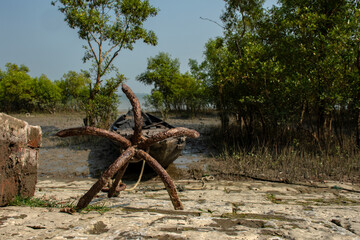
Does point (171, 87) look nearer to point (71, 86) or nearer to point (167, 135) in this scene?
point (71, 86)

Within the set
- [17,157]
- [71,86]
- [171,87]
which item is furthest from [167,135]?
[71,86]

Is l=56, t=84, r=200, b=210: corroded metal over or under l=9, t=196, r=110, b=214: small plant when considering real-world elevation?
over

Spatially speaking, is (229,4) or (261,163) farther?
(229,4)

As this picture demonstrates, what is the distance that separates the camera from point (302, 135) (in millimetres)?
11930

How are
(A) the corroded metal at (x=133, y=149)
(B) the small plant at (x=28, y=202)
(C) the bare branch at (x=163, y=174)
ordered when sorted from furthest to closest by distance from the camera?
1. (B) the small plant at (x=28, y=202)
2. (C) the bare branch at (x=163, y=174)
3. (A) the corroded metal at (x=133, y=149)

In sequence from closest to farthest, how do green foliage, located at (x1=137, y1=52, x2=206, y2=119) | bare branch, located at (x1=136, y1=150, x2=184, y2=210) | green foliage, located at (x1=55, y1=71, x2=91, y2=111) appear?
bare branch, located at (x1=136, y1=150, x2=184, y2=210) < green foliage, located at (x1=137, y1=52, x2=206, y2=119) < green foliage, located at (x1=55, y1=71, x2=91, y2=111)

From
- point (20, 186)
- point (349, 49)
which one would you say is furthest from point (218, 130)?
point (20, 186)

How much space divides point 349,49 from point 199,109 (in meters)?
18.6

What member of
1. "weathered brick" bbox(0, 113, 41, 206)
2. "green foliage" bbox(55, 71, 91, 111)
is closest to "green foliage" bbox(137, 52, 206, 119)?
"green foliage" bbox(55, 71, 91, 111)

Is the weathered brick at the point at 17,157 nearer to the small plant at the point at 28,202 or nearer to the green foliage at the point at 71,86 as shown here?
the small plant at the point at 28,202

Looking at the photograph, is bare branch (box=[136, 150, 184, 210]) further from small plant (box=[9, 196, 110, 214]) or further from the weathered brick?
the weathered brick

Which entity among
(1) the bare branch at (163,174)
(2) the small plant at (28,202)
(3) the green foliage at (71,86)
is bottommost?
(2) the small plant at (28,202)

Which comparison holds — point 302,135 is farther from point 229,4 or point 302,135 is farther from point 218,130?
point 229,4

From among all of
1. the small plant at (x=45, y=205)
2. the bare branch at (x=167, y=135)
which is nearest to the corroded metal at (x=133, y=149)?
the bare branch at (x=167, y=135)
